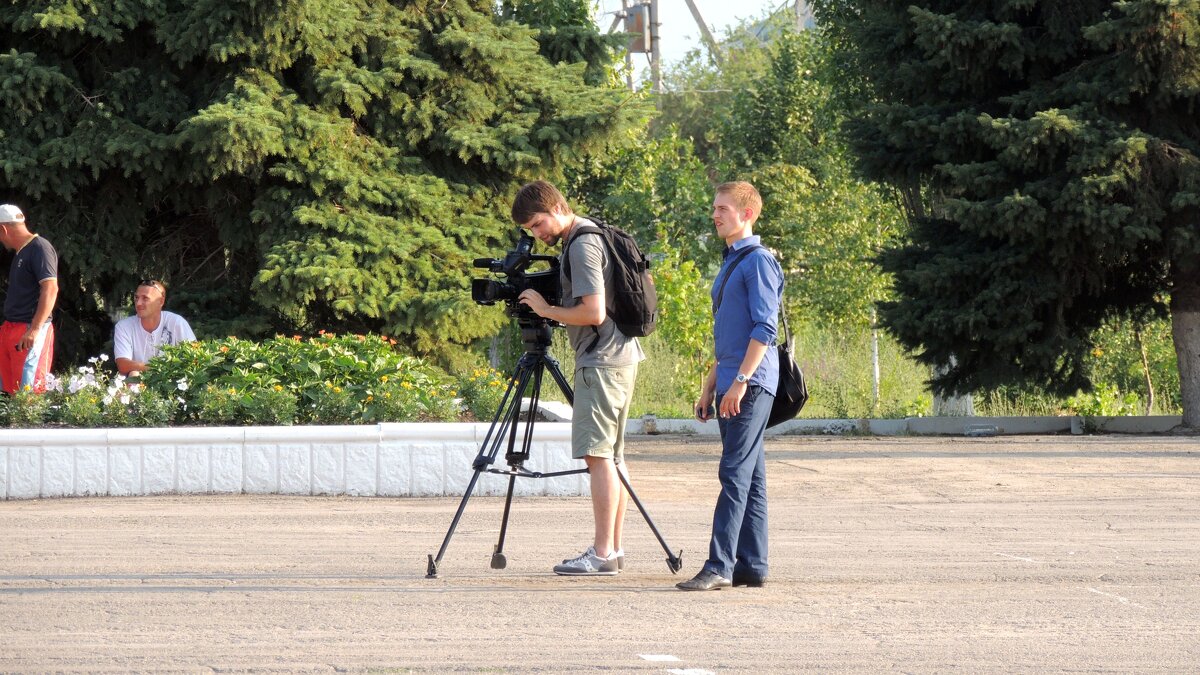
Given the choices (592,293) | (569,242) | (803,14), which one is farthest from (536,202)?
(803,14)

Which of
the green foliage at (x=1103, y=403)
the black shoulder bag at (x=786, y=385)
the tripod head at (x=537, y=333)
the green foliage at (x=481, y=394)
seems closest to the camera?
the black shoulder bag at (x=786, y=385)

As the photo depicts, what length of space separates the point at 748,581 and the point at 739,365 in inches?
42.9

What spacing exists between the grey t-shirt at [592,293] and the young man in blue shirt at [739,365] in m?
0.45

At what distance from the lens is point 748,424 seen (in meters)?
6.91

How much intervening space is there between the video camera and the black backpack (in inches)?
7.1

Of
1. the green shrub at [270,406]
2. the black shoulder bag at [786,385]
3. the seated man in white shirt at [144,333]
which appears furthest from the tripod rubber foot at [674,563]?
the seated man in white shirt at [144,333]

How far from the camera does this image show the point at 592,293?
693cm

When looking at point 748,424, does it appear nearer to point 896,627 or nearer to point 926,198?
point 896,627

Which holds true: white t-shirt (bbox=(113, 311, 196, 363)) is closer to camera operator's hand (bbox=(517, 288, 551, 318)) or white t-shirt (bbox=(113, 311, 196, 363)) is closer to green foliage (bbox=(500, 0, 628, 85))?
camera operator's hand (bbox=(517, 288, 551, 318))

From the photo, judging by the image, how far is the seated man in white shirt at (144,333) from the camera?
1234 centimetres

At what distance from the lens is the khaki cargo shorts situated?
7.06m

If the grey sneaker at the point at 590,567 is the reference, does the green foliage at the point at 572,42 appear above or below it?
above

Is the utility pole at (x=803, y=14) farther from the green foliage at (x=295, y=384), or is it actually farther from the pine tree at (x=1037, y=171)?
the green foliage at (x=295, y=384)

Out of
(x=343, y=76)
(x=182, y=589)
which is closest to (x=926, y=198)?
(x=343, y=76)
